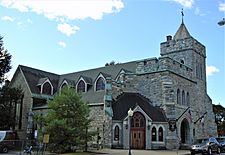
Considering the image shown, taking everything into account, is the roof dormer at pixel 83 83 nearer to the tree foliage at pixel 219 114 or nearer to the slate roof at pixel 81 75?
the slate roof at pixel 81 75

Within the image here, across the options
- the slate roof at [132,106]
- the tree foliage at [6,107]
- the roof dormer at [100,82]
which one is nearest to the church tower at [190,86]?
the slate roof at [132,106]

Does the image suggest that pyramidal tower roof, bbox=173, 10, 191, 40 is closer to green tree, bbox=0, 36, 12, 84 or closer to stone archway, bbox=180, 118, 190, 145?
stone archway, bbox=180, 118, 190, 145

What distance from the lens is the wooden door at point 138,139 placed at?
3341cm

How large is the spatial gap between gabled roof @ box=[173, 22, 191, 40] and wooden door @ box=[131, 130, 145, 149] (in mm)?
17429

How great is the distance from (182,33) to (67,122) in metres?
25.1

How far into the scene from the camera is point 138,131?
33.8 m

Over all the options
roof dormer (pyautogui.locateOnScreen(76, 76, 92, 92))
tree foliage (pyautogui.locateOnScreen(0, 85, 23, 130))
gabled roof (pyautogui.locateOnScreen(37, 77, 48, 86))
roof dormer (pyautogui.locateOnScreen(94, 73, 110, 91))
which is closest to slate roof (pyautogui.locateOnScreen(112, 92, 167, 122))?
roof dormer (pyautogui.locateOnScreen(94, 73, 110, 91))

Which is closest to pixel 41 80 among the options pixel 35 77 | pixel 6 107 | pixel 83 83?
pixel 35 77

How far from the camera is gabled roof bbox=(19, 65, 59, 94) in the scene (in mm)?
43625

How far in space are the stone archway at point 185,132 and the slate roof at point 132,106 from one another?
4791 millimetres

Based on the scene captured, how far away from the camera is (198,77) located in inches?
1745

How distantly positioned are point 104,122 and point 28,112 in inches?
524

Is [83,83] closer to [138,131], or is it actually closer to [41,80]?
[41,80]

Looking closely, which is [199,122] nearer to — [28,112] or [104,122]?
[104,122]
